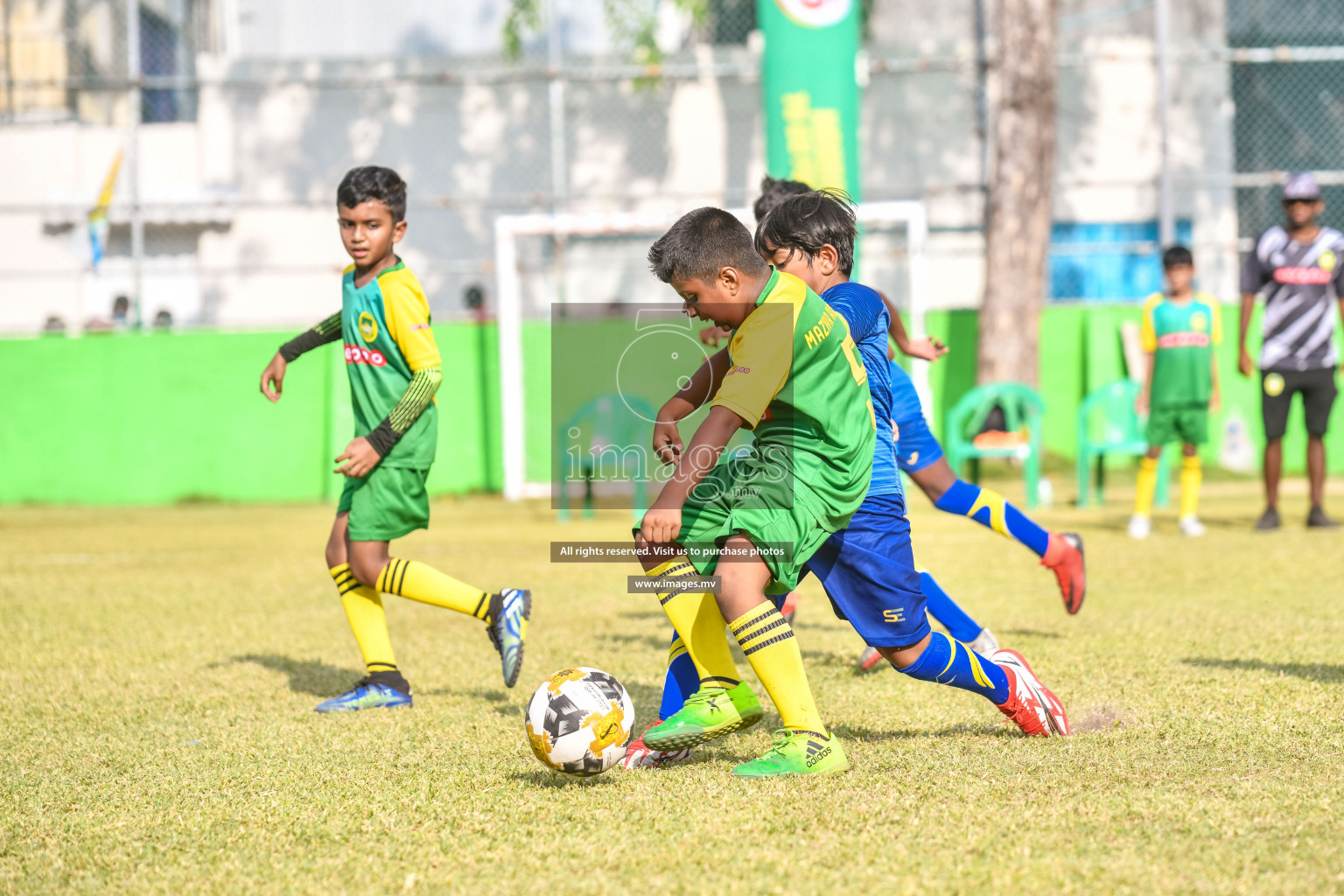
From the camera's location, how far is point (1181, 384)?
8766mm

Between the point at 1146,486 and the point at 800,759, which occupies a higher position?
→ the point at 1146,486

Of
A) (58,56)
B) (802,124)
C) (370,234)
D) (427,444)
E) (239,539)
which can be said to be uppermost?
(58,56)

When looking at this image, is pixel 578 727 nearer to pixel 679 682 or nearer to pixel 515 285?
pixel 679 682

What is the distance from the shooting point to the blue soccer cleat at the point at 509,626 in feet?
14.0

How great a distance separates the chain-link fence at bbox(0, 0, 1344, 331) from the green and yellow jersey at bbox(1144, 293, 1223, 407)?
6982 millimetres

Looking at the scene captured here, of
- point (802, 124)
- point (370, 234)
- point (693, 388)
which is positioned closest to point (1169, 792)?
point (693, 388)

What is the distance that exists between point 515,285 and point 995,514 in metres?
7.79

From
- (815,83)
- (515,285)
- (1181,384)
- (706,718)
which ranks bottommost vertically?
(706,718)

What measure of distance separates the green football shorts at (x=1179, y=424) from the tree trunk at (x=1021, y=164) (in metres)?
4.05

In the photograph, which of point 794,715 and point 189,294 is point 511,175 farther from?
point 794,715

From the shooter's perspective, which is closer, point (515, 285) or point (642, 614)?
point (642, 614)

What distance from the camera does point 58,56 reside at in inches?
602

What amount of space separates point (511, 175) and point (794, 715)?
15.3m

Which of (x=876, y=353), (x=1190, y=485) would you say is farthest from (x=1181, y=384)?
(x=876, y=353)
